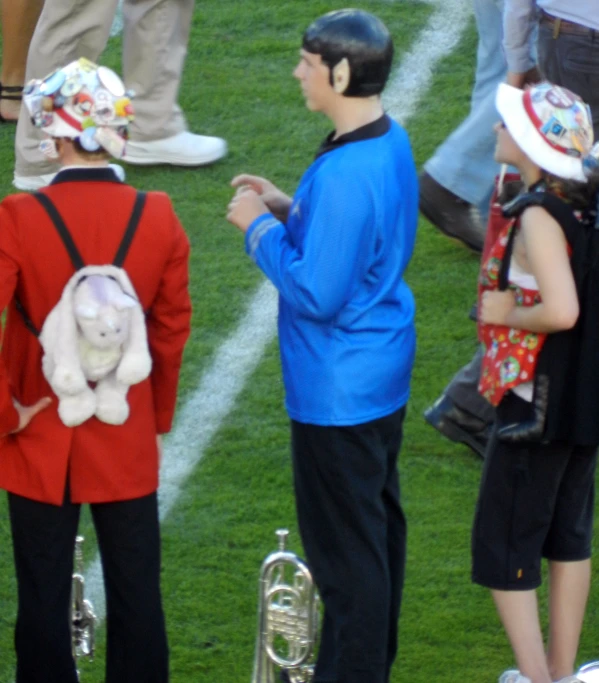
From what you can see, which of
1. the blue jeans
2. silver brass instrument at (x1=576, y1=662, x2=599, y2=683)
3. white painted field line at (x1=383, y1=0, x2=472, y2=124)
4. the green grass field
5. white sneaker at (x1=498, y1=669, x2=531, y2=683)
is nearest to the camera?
silver brass instrument at (x1=576, y1=662, x2=599, y2=683)

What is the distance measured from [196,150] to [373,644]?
3.49m

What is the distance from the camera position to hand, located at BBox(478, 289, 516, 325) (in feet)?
12.1

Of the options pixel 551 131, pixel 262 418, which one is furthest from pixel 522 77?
pixel 551 131

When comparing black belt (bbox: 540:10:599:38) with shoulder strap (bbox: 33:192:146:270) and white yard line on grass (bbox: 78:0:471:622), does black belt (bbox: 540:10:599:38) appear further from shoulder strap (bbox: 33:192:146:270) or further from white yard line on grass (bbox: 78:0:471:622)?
shoulder strap (bbox: 33:192:146:270)

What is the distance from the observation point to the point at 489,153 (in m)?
5.96

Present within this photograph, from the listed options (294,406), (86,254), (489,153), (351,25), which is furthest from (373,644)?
(489,153)

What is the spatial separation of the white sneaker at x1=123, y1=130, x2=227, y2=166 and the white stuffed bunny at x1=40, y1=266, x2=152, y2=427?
3.42 meters

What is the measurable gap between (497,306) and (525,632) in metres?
0.84

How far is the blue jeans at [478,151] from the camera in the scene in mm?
5973

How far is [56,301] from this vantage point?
333cm

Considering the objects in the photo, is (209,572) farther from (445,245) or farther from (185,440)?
(445,245)

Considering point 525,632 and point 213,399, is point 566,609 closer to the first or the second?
point 525,632

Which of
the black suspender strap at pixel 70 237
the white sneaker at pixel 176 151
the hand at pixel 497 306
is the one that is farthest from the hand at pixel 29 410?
the white sneaker at pixel 176 151

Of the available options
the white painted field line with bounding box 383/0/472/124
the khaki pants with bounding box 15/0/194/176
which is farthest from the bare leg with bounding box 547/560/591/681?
the white painted field line with bounding box 383/0/472/124
